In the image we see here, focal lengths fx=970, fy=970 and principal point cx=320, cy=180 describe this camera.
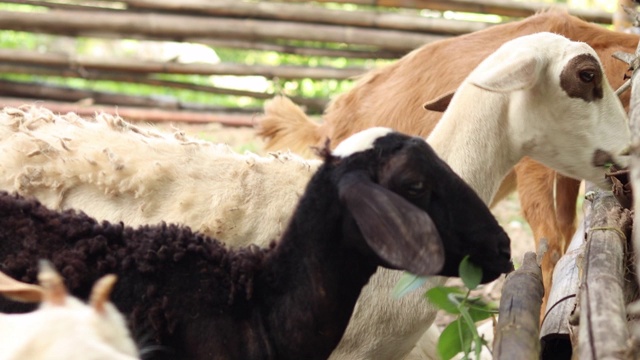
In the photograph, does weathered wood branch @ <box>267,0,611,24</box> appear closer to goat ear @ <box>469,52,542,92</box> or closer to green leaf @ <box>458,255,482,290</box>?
goat ear @ <box>469,52,542,92</box>

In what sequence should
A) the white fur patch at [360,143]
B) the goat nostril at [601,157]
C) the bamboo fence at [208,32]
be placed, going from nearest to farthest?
the white fur patch at [360,143] → the goat nostril at [601,157] → the bamboo fence at [208,32]

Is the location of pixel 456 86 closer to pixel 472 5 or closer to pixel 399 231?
pixel 399 231

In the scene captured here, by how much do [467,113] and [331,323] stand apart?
4.32 ft

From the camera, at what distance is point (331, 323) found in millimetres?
3383

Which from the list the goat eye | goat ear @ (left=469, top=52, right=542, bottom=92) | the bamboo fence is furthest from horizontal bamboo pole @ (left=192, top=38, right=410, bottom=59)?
goat ear @ (left=469, top=52, right=542, bottom=92)

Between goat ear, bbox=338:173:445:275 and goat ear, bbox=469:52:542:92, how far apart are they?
1083mm

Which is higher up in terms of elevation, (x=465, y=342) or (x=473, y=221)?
(x=473, y=221)

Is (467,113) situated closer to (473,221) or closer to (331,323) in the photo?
(473,221)

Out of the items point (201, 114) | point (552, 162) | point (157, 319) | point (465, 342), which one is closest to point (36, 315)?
Result: point (157, 319)

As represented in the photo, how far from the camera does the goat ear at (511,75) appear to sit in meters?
3.99

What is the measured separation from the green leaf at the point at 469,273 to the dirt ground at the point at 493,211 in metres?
2.66

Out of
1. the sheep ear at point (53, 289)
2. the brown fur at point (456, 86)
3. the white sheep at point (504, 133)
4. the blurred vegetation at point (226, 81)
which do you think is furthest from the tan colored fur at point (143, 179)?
the blurred vegetation at point (226, 81)

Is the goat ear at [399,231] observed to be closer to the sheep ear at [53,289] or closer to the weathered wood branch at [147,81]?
the sheep ear at [53,289]

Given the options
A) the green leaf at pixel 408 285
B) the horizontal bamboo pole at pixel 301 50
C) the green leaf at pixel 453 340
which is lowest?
the horizontal bamboo pole at pixel 301 50
